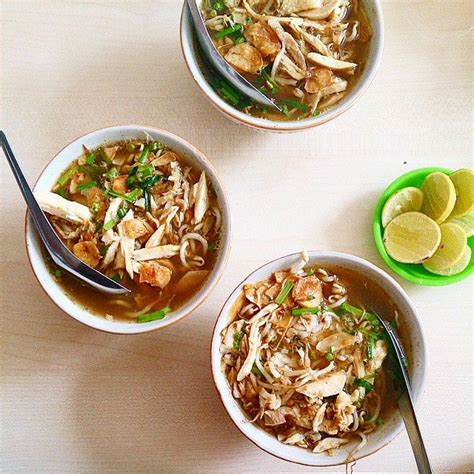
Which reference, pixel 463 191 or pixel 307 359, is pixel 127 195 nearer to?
pixel 307 359

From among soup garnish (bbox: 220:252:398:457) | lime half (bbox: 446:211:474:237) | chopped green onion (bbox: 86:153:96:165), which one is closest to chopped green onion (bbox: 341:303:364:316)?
soup garnish (bbox: 220:252:398:457)

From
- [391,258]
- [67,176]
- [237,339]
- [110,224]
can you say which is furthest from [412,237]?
[67,176]

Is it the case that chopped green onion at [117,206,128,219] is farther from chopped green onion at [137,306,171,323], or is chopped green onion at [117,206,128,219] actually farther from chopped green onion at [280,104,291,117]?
chopped green onion at [280,104,291,117]

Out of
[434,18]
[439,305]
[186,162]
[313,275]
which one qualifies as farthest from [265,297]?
Answer: [434,18]

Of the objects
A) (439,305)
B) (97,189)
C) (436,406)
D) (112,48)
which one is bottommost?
(436,406)

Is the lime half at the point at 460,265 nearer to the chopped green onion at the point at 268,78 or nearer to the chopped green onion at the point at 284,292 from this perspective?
the chopped green onion at the point at 284,292

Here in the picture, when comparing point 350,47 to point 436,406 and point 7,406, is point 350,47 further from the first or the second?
point 7,406
